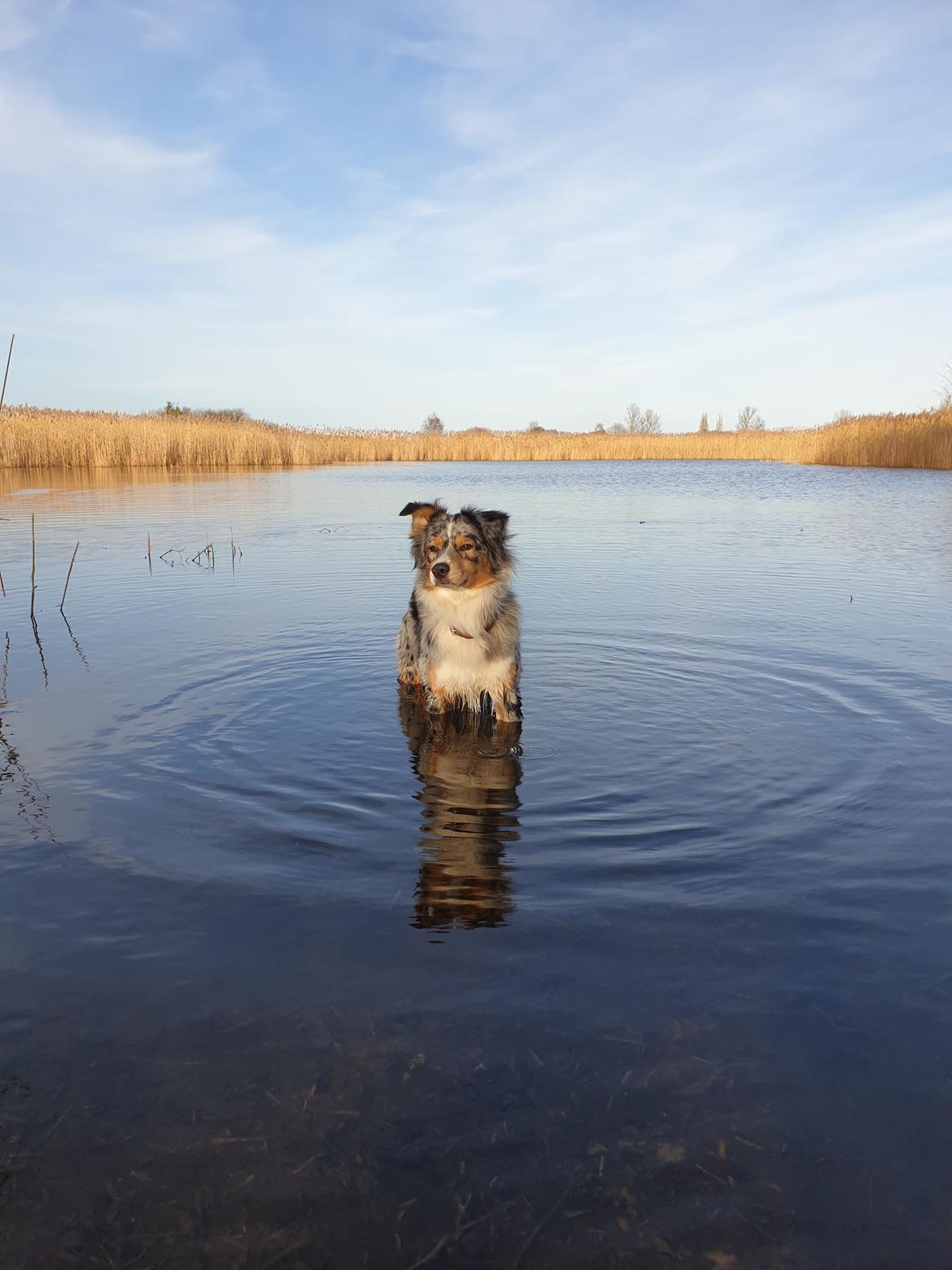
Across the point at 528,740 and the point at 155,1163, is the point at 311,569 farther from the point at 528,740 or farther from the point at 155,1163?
the point at 155,1163

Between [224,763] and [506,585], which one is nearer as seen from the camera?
[224,763]

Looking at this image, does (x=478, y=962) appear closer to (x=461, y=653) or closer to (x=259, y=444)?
(x=461, y=653)

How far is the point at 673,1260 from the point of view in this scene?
2.20 meters

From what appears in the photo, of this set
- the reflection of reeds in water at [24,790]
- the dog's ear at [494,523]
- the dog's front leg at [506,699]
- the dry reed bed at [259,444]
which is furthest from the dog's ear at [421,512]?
the dry reed bed at [259,444]

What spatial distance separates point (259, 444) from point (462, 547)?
3911 cm

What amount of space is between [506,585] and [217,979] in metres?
4.35

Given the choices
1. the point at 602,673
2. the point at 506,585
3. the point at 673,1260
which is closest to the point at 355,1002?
the point at 673,1260

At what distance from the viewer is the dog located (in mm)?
6719

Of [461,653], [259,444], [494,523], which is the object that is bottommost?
[461,653]

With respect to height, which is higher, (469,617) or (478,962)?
(469,617)

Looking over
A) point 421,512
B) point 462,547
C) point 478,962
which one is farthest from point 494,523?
point 478,962

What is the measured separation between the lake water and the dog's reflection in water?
2 centimetres

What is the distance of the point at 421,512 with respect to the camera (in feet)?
23.9

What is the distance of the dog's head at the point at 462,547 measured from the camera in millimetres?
6684
